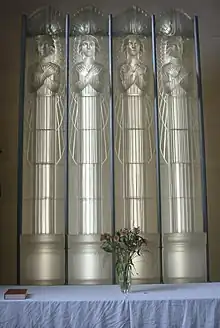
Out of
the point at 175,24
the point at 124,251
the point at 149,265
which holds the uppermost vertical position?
the point at 175,24

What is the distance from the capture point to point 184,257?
181 inches

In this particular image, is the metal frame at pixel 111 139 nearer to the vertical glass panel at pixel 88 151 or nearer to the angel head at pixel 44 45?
the vertical glass panel at pixel 88 151

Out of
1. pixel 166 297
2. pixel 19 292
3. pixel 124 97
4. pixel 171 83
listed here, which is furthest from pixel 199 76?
pixel 19 292

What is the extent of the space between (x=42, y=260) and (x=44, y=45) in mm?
2286

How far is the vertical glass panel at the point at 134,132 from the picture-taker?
473 centimetres

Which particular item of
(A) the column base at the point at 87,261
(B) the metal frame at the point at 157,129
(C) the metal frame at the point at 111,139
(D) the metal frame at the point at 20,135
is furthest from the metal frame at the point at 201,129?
(D) the metal frame at the point at 20,135

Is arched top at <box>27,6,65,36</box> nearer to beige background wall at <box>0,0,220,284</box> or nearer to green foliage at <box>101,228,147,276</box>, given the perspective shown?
beige background wall at <box>0,0,220,284</box>

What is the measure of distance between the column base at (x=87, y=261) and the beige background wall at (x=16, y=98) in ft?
2.16

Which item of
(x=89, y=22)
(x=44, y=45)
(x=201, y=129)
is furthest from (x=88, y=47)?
(x=201, y=129)

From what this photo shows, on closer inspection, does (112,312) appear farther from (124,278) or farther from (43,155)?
(43,155)

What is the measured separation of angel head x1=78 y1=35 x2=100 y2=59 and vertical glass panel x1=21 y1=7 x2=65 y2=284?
21cm

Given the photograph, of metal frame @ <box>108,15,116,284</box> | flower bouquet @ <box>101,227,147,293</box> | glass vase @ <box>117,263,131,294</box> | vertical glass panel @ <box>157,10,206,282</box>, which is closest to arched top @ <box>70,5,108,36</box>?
metal frame @ <box>108,15,116,284</box>

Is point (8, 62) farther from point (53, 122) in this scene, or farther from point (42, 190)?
point (42, 190)

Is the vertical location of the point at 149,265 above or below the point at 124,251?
below
